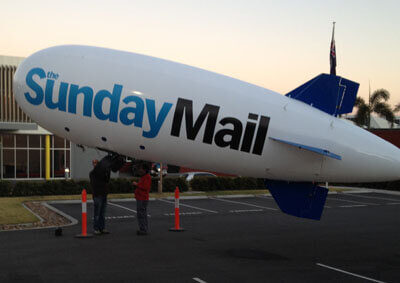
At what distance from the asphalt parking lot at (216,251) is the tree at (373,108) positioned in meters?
24.5

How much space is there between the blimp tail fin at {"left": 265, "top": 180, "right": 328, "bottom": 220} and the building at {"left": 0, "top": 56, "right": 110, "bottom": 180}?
26642mm

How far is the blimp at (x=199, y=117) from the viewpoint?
980cm

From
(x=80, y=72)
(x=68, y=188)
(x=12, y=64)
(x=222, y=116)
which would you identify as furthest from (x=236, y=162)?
(x=12, y=64)

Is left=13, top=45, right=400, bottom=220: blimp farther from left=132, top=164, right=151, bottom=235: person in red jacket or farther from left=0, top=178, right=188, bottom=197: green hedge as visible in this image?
left=0, top=178, right=188, bottom=197: green hedge

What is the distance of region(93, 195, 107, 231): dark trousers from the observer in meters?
12.8

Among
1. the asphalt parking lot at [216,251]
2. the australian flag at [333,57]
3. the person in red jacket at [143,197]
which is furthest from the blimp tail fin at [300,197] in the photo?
the australian flag at [333,57]

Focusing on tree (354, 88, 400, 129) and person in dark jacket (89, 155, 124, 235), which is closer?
person in dark jacket (89, 155, 124, 235)

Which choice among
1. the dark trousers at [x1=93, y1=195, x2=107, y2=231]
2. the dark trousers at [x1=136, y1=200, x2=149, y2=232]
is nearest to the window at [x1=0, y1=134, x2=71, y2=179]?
the dark trousers at [x1=93, y1=195, x2=107, y2=231]

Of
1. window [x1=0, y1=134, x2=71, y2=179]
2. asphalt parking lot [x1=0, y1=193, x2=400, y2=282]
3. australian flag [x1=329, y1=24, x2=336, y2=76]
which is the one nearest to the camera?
asphalt parking lot [x1=0, y1=193, x2=400, y2=282]

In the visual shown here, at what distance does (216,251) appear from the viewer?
1089 centimetres

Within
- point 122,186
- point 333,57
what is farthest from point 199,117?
point 333,57

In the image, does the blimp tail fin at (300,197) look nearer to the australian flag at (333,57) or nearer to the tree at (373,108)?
the australian flag at (333,57)

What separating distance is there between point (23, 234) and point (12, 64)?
85.5ft

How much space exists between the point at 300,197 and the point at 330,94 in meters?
2.48
